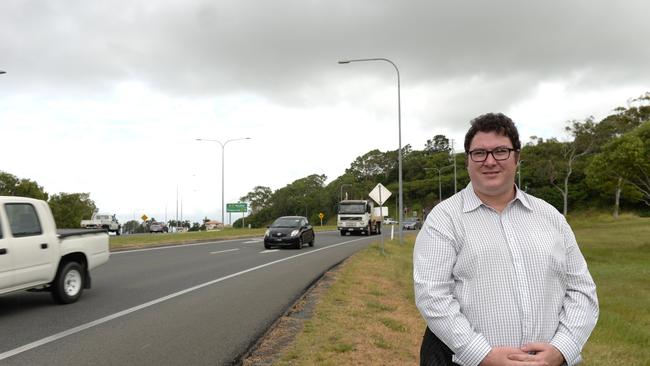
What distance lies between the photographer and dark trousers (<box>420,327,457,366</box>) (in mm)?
2615

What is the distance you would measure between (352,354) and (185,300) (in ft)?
15.3

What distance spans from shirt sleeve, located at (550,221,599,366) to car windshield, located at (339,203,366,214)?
38380mm

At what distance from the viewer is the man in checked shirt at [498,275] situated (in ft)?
8.02

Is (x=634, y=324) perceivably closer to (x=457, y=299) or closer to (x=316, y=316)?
(x=316, y=316)

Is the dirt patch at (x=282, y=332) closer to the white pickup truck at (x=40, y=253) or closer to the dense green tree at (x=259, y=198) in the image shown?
the white pickup truck at (x=40, y=253)

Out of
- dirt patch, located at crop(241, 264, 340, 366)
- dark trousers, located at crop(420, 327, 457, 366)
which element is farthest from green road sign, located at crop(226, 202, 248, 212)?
dark trousers, located at crop(420, 327, 457, 366)

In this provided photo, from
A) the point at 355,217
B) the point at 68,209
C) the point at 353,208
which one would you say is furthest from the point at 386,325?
the point at 68,209

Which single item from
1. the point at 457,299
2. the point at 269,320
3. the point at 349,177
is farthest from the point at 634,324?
the point at 349,177

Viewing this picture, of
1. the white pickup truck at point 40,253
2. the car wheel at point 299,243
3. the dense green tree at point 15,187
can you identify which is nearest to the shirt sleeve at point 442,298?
the white pickup truck at point 40,253

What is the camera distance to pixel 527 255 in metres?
2.50

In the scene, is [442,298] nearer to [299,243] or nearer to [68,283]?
[68,283]

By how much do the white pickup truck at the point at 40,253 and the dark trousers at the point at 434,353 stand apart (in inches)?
281

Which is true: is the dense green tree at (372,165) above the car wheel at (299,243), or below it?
above

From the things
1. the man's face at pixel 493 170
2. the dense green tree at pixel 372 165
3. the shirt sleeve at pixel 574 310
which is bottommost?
the shirt sleeve at pixel 574 310
